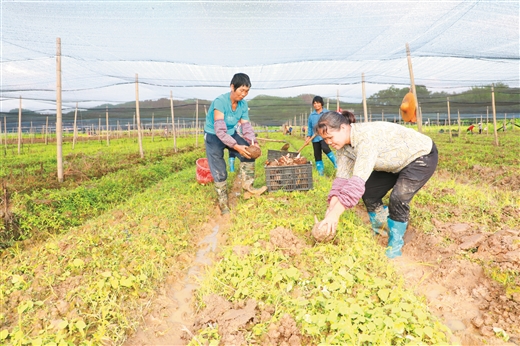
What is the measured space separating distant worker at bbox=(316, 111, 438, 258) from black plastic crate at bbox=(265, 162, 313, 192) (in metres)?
1.73

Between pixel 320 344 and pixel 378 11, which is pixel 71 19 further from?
pixel 320 344

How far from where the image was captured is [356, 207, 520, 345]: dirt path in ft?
6.90

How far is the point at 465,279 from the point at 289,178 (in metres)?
3.05

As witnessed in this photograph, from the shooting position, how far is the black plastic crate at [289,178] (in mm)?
5336

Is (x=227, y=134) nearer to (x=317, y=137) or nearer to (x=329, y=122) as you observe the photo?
(x=329, y=122)

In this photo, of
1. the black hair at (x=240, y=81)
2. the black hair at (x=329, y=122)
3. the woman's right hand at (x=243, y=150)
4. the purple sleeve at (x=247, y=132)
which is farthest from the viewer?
the purple sleeve at (x=247, y=132)

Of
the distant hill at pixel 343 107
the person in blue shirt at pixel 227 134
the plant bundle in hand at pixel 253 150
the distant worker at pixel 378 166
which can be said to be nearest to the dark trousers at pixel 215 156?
the person in blue shirt at pixel 227 134

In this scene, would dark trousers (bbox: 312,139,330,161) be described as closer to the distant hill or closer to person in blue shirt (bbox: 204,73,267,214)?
person in blue shirt (bbox: 204,73,267,214)

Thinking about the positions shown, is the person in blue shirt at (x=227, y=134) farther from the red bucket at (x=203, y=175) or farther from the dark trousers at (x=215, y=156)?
the red bucket at (x=203, y=175)

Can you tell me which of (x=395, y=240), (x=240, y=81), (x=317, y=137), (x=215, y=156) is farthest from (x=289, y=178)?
(x=395, y=240)

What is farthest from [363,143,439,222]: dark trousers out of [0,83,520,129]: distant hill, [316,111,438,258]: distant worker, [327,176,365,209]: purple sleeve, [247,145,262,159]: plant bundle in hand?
[0,83,520,129]: distant hill

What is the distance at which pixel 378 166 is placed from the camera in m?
3.10

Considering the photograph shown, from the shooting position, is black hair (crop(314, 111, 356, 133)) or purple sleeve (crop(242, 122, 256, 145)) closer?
black hair (crop(314, 111, 356, 133))

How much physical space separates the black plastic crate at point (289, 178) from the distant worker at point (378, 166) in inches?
68.0
